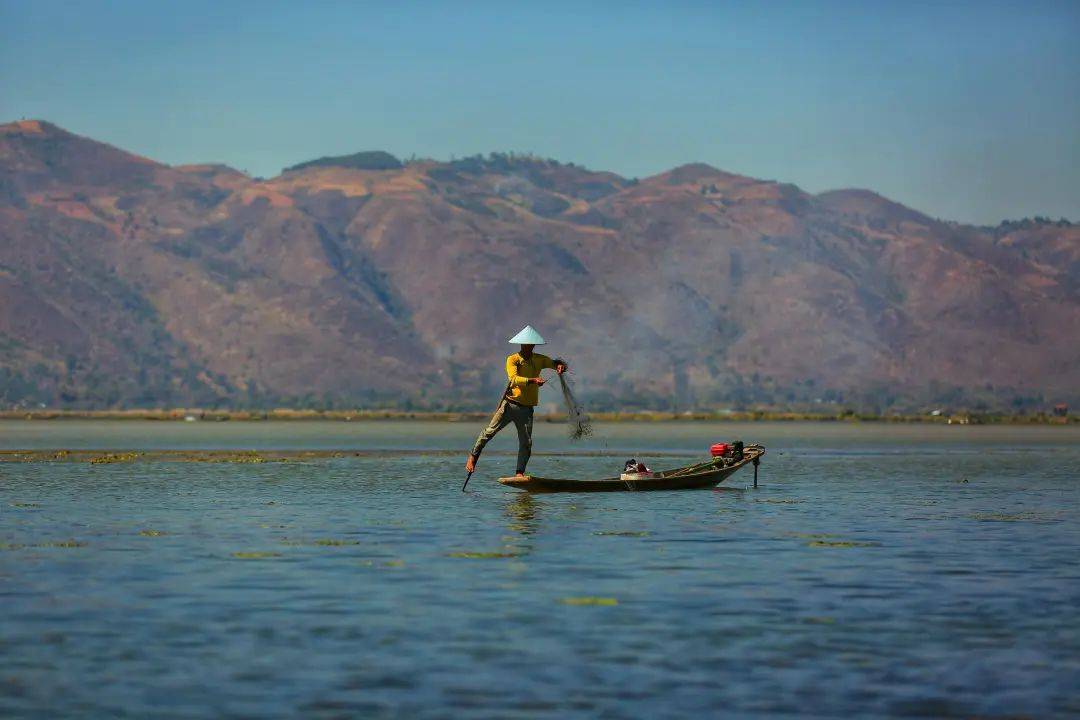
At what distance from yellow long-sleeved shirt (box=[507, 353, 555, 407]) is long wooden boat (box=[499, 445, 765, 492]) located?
2.00 metres

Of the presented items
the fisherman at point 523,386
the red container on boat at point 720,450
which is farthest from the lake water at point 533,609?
the red container on boat at point 720,450

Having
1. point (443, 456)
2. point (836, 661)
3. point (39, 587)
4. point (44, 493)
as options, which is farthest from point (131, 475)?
point (836, 661)

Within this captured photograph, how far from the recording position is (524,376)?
1636 inches

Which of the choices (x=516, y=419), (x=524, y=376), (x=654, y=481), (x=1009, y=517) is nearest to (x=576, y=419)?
(x=654, y=481)

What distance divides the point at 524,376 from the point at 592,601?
63.2 feet

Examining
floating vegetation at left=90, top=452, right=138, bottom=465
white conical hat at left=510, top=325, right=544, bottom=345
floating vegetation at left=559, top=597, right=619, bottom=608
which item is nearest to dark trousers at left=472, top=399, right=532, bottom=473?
white conical hat at left=510, top=325, right=544, bottom=345

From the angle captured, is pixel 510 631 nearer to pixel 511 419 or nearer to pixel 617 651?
pixel 617 651

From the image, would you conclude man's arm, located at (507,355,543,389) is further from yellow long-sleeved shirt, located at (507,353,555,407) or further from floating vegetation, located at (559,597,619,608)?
floating vegetation, located at (559,597,619,608)

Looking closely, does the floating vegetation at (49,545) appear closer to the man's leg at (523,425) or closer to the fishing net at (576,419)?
the man's leg at (523,425)

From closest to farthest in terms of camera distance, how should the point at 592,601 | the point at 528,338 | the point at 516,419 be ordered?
1. the point at 592,601
2. the point at 528,338
3. the point at 516,419

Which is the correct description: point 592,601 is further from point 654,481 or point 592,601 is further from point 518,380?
point 654,481

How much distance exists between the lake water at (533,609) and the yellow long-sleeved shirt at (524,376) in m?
2.60

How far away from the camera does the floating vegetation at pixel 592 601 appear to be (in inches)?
877

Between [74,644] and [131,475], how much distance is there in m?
35.9
